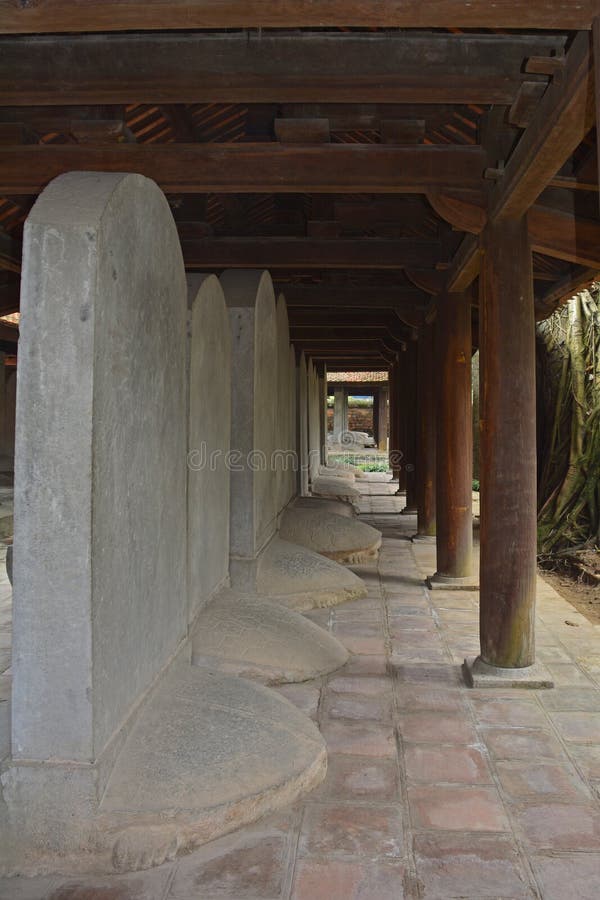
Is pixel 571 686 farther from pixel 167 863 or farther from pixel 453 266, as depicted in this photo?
pixel 453 266

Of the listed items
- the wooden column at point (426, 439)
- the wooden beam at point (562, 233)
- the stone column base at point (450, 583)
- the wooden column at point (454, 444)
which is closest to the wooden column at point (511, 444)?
the wooden beam at point (562, 233)

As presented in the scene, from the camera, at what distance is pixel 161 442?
11.9ft

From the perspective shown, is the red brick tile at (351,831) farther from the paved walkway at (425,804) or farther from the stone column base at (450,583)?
the stone column base at (450,583)

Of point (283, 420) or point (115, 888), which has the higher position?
point (283, 420)

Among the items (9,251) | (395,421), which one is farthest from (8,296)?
(395,421)

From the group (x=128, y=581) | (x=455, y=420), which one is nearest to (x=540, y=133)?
(x=128, y=581)

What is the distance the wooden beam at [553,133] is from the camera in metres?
3.19

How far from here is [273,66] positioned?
370 cm

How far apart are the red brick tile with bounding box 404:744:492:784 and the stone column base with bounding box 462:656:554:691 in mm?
→ 944

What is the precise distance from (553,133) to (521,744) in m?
2.92

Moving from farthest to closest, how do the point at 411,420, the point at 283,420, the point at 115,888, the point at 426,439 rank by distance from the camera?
1. the point at 411,420
2. the point at 426,439
3. the point at 283,420
4. the point at 115,888

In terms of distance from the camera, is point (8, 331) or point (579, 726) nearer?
point (579, 726)

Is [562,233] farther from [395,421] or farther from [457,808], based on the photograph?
[395,421]

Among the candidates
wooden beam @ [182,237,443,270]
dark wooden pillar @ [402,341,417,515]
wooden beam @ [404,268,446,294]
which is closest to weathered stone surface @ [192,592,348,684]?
wooden beam @ [182,237,443,270]
